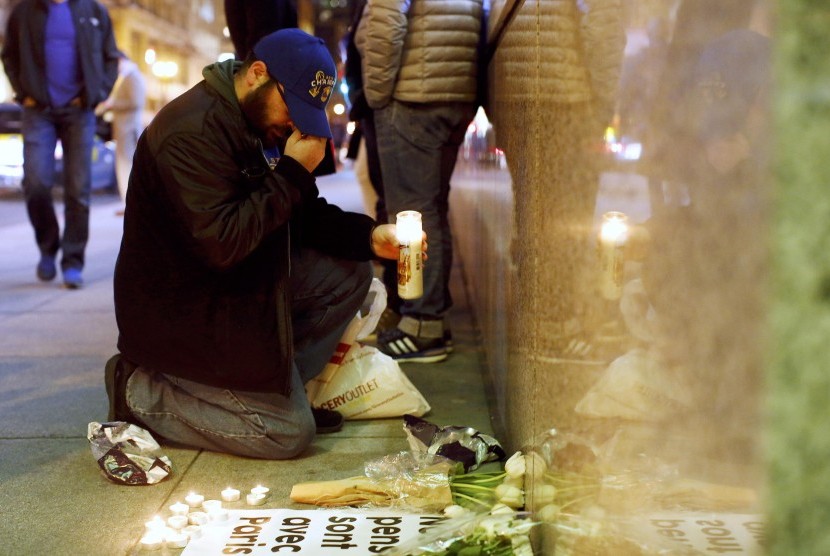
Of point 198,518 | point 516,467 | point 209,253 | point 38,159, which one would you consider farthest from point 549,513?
point 38,159

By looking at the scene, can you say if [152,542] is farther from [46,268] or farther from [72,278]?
Result: [46,268]

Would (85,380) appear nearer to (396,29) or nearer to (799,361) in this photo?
(396,29)

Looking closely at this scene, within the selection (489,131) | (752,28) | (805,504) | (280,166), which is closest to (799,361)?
(805,504)

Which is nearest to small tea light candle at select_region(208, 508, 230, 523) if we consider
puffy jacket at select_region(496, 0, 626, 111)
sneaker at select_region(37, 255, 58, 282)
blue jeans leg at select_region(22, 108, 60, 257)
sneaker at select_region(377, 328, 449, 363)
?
puffy jacket at select_region(496, 0, 626, 111)

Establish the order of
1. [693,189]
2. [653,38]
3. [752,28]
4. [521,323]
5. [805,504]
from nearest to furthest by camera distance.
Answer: [805,504] < [752,28] < [693,189] < [653,38] < [521,323]

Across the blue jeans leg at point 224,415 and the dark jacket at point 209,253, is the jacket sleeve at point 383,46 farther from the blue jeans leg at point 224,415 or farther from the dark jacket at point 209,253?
the blue jeans leg at point 224,415

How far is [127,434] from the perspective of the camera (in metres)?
3.35

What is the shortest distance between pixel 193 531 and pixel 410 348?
2.22m

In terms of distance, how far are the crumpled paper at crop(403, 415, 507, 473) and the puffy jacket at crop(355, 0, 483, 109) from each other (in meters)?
1.80

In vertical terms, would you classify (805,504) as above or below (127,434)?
above

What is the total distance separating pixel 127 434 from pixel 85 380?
4.52 feet

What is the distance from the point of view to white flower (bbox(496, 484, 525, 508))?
2861mm

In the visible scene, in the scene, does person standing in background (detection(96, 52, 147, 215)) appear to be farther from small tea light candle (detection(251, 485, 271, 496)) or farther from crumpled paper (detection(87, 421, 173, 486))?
small tea light candle (detection(251, 485, 271, 496))

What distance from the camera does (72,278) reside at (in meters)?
7.03
